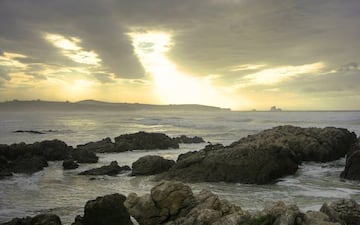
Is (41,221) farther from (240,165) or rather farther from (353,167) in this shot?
(353,167)

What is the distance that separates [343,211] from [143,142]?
29.8 m

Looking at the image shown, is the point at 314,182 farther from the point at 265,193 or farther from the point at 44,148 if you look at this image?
the point at 44,148

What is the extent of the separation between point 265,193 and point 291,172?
5.36m

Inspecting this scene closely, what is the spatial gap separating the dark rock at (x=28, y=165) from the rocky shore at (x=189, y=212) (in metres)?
14.0

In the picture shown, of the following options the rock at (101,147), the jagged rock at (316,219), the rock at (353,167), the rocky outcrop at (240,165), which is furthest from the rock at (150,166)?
the jagged rock at (316,219)

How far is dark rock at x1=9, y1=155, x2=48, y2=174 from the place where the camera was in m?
24.8

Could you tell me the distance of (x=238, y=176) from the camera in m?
20.4

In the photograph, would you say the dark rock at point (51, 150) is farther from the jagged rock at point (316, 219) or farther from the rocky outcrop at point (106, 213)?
the jagged rock at point (316, 219)

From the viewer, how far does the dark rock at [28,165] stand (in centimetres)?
2481

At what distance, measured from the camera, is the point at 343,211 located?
10.1 meters

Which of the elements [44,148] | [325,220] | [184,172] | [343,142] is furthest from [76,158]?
[325,220]

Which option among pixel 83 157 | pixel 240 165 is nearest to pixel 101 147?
pixel 83 157

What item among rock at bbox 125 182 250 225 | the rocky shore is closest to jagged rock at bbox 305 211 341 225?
the rocky shore

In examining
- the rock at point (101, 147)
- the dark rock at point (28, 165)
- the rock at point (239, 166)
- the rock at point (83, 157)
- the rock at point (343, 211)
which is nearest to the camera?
the rock at point (343, 211)
